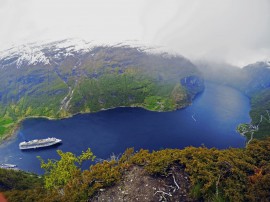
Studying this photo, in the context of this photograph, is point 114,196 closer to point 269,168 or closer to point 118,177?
point 118,177

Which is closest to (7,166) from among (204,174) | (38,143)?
(38,143)

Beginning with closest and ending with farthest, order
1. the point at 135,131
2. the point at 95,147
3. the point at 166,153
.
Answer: the point at 166,153 < the point at 95,147 < the point at 135,131

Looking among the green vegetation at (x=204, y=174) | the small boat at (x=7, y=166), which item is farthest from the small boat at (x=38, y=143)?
the green vegetation at (x=204, y=174)

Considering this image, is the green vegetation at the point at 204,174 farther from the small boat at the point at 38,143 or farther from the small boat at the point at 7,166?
the small boat at the point at 38,143

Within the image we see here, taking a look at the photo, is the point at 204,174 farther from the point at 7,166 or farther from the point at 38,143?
the point at 38,143

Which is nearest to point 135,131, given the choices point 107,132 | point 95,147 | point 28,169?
point 107,132

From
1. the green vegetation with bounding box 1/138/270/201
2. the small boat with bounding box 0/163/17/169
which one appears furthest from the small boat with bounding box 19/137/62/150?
the green vegetation with bounding box 1/138/270/201

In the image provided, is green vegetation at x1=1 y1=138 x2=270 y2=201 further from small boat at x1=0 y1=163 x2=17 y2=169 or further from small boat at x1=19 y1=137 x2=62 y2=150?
small boat at x1=19 y1=137 x2=62 y2=150

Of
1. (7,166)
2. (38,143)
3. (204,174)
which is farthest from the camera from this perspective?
(38,143)
